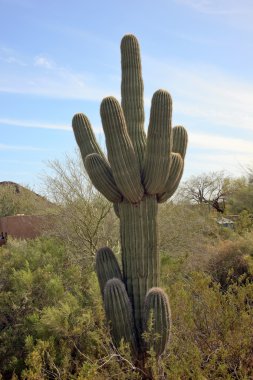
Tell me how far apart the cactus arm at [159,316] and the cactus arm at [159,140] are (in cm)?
122

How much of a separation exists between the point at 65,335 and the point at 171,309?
1213mm

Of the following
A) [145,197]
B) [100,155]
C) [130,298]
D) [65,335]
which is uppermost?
[100,155]

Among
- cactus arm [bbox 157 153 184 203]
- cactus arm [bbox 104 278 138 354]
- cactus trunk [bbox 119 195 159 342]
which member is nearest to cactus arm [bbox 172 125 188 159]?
cactus arm [bbox 157 153 184 203]

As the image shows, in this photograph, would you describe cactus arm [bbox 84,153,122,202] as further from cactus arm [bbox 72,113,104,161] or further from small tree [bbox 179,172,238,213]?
small tree [bbox 179,172,238,213]

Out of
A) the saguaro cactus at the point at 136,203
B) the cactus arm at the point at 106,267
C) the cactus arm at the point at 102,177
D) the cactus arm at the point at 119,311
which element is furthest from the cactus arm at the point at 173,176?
the cactus arm at the point at 119,311

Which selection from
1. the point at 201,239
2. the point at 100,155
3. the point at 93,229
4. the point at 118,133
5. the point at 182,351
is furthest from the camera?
the point at 201,239

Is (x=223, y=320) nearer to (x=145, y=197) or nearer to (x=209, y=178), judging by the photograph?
(x=145, y=197)

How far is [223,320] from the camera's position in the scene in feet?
15.2

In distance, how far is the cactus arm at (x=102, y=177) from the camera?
217 inches

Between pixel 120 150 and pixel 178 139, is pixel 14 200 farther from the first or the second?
pixel 120 150

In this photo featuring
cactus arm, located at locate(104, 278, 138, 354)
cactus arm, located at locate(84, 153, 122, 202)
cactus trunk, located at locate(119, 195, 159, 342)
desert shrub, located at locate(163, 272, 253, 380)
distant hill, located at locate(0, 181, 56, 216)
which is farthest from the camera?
distant hill, located at locate(0, 181, 56, 216)

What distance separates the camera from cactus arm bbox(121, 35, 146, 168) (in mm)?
5805

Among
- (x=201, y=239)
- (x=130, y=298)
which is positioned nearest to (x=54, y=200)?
(x=201, y=239)

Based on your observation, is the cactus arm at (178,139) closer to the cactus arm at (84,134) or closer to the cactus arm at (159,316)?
the cactus arm at (84,134)
